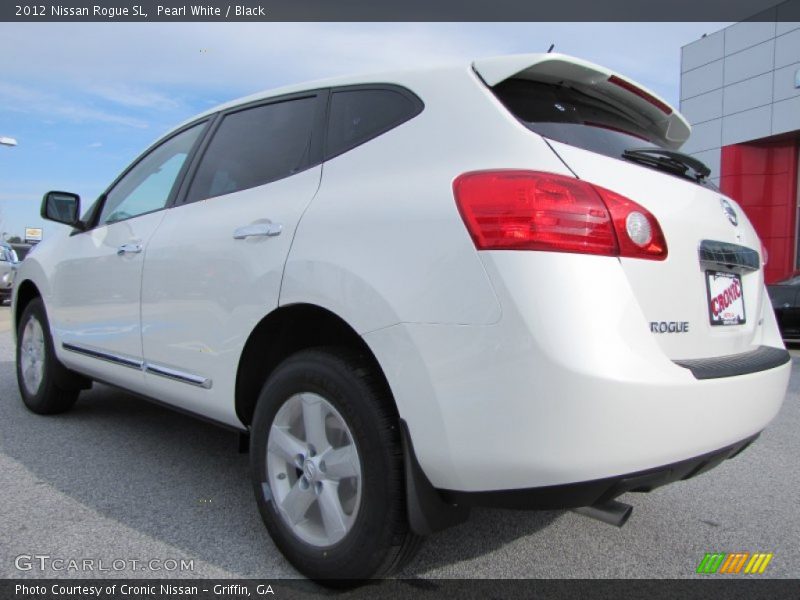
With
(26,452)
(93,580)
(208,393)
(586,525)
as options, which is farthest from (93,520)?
(586,525)

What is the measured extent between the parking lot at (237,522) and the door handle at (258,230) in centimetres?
118

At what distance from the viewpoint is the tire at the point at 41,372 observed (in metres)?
4.16

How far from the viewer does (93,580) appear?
2178 mm

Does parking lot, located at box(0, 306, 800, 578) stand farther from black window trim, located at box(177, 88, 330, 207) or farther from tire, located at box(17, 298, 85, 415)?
black window trim, located at box(177, 88, 330, 207)

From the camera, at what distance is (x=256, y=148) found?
2.79 meters

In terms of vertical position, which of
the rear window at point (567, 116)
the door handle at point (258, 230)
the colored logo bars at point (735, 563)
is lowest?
the colored logo bars at point (735, 563)

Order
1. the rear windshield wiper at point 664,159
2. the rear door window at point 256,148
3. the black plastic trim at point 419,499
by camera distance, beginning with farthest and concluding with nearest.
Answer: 1. the rear door window at point 256,148
2. the rear windshield wiper at point 664,159
3. the black plastic trim at point 419,499

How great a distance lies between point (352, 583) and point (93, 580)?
901 millimetres

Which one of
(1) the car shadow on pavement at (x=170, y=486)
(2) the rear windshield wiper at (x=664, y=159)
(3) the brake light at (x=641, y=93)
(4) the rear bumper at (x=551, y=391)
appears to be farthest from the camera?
(1) the car shadow on pavement at (x=170, y=486)

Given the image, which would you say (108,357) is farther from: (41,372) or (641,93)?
(641,93)

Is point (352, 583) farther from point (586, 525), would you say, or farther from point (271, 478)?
point (586, 525)

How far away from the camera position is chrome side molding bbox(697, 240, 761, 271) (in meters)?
2.04

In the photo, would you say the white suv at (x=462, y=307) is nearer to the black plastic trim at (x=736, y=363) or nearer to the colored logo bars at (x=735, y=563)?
the black plastic trim at (x=736, y=363)

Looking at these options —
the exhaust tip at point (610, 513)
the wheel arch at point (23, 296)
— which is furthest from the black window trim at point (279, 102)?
the wheel arch at point (23, 296)
